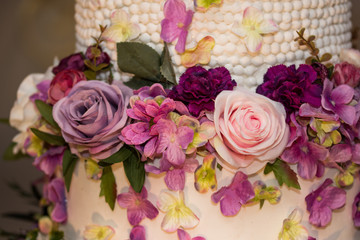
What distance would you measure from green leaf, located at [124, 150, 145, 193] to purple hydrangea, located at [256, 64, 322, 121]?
246 mm

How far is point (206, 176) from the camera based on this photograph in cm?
84

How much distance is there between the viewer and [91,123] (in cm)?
85

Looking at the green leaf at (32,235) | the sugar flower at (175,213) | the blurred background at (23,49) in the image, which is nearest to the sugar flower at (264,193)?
the sugar flower at (175,213)

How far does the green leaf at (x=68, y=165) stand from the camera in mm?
954

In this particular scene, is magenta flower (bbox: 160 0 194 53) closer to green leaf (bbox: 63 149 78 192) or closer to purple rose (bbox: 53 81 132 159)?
purple rose (bbox: 53 81 132 159)

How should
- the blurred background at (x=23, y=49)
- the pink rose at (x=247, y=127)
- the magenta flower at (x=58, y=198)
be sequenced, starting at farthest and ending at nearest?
the blurred background at (x=23, y=49), the magenta flower at (x=58, y=198), the pink rose at (x=247, y=127)

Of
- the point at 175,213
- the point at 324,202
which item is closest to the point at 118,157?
the point at 175,213

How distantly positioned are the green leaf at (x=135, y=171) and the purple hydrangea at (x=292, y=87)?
0.25 meters

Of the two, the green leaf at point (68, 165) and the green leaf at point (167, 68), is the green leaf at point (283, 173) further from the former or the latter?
the green leaf at point (68, 165)

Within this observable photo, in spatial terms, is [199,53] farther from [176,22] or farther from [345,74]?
[345,74]

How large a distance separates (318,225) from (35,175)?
1674 millimetres

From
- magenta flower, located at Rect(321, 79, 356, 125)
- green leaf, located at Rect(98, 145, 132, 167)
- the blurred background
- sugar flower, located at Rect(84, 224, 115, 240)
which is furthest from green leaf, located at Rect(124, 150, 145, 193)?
the blurred background

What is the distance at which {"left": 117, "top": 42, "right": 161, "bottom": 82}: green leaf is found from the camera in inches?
34.4

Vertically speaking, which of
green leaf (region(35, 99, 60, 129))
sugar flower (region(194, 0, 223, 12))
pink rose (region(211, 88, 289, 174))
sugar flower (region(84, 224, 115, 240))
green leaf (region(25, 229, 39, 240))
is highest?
sugar flower (region(194, 0, 223, 12))
